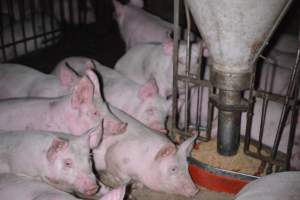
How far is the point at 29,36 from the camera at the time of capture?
6.63m

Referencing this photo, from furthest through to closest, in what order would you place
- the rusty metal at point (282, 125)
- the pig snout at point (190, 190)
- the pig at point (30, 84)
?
1. the pig at point (30, 84)
2. the pig snout at point (190, 190)
3. the rusty metal at point (282, 125)

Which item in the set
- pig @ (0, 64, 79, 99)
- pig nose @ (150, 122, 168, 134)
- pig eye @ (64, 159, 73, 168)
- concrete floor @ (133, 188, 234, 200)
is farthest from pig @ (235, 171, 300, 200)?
pig @ (0, 64, 79, 99)

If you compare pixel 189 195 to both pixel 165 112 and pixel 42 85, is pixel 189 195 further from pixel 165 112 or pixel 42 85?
pixel 42 85

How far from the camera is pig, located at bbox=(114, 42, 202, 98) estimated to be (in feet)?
13.8

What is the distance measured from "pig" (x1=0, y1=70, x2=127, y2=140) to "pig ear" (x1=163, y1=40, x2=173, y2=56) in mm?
988

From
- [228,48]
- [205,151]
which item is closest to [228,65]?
[228,48]

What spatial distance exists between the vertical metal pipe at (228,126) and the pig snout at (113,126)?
796 mm

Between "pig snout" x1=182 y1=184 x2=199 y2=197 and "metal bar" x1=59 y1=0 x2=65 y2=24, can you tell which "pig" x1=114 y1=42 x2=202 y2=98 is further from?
"metal bar" x1=59 y1=0 x2=65 y2=24

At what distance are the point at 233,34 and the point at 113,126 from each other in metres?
1.23

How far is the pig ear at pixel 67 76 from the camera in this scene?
3.90 m

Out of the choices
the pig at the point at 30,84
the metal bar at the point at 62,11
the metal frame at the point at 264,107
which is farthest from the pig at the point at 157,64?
the metal bar at the point at 62,11

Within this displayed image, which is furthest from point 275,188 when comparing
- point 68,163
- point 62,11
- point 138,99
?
point 62,11

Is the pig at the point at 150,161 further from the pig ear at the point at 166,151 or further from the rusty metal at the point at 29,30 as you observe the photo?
the rusty metal at the point at 29,30

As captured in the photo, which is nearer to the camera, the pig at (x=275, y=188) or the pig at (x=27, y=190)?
the pig at (x=275, y=188)
